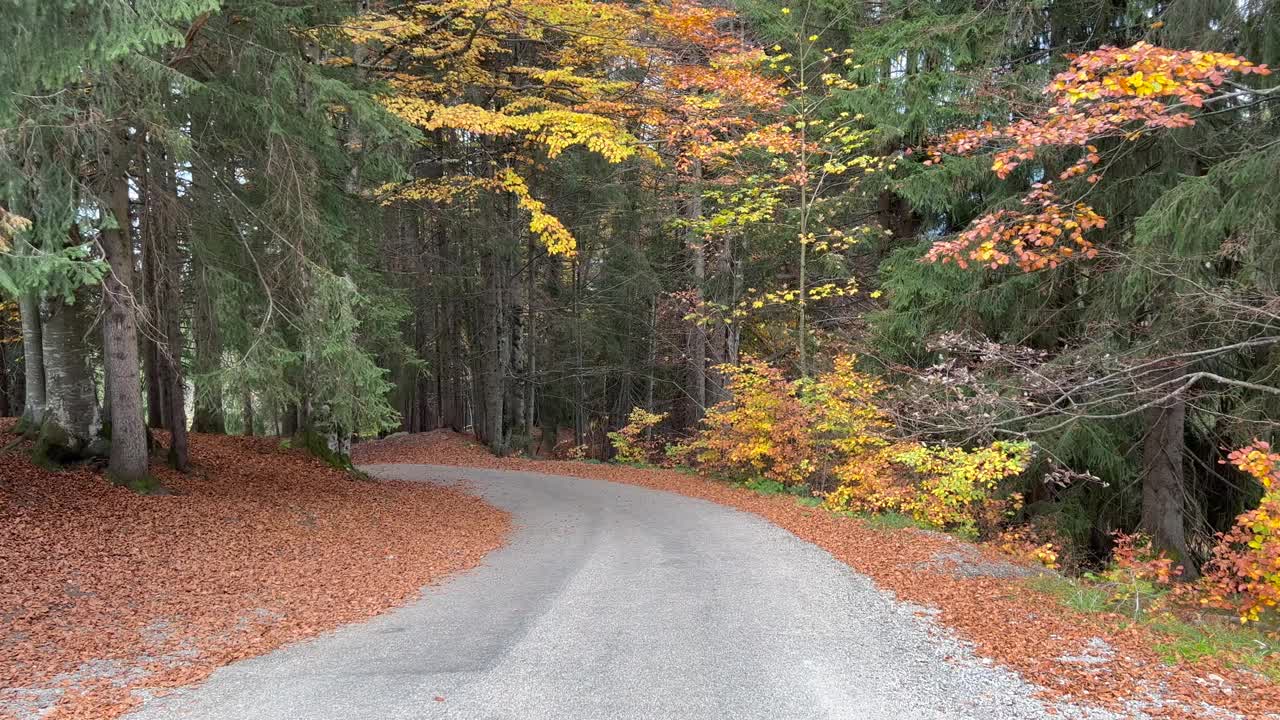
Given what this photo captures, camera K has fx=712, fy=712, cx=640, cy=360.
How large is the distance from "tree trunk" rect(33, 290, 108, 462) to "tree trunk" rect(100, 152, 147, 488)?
62 cm

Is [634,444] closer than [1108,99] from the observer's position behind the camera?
No

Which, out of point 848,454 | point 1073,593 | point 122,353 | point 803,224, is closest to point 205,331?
point 122,353

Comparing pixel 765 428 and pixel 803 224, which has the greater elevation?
pixel 803 224

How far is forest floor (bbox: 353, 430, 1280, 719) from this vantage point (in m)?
4.50

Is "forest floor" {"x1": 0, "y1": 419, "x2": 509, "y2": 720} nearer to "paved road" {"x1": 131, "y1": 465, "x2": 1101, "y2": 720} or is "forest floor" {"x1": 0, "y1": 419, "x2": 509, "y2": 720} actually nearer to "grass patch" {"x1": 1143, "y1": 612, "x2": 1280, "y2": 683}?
"paved road" {"x1": 131, "y1": 465, "x2": 1101, "y2": 720}

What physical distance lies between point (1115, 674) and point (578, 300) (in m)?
19.5

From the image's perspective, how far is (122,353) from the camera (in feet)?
30.2

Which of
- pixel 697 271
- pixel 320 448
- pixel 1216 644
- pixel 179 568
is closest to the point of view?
pixel 1216 644

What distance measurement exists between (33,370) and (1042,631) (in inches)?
535

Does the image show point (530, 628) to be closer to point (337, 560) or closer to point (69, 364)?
point (337, 560)

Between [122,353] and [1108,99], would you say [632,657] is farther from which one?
[122,353]

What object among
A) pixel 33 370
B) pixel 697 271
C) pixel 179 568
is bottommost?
pixel 179 568

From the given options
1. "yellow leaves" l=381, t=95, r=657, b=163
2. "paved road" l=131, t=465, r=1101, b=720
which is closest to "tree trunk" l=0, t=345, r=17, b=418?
"yellow leaves" l=381, t=95, r=657, b=163

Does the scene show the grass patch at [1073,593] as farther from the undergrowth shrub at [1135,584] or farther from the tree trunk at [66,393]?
the tree trunk at [66,393]
